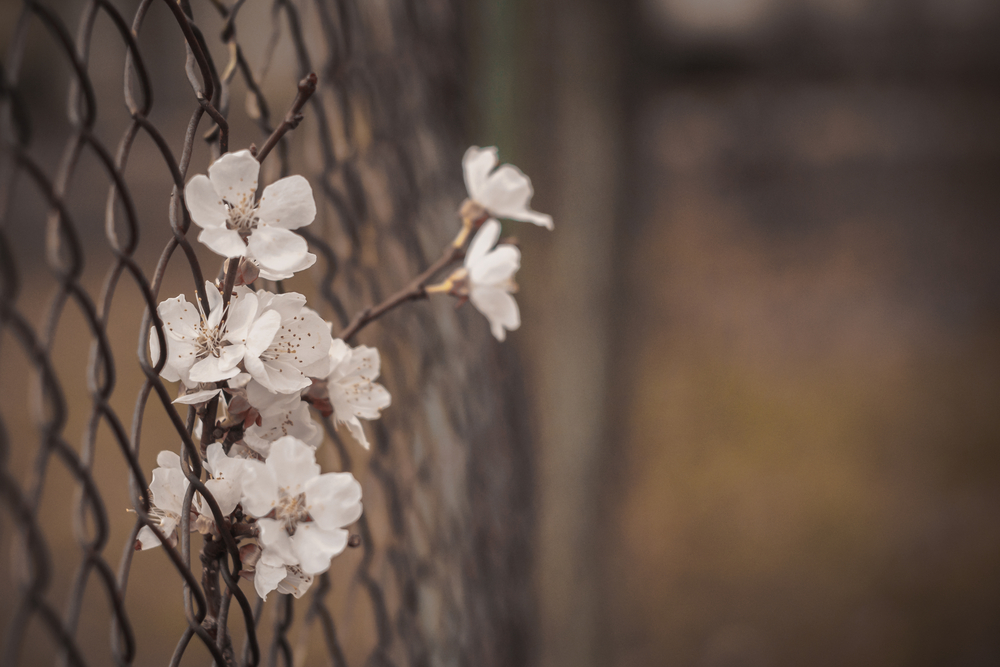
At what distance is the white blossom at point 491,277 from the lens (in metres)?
0.30

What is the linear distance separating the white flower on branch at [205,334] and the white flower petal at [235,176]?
0.10 feet

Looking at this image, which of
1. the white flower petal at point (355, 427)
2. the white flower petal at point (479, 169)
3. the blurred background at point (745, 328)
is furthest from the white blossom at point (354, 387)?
the blurred background at point (745, 328)

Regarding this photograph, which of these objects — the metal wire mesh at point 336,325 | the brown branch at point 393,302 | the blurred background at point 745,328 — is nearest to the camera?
the metal wire mesh at point 336,325

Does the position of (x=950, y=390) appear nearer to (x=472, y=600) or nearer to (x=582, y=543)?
(x=582, y=543)

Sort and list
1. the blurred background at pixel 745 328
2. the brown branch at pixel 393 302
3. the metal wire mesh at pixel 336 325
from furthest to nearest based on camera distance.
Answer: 1. the blurred background at pixel 745 328
2. the brown branch at pixel 393 302
3. the metal wire mesh at pixel 336 325

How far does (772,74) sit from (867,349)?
3.48 ft

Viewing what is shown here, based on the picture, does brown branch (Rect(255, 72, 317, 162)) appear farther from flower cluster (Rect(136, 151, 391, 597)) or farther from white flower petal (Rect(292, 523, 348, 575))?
white flower petal (Rect(292, 523, 348, 575))

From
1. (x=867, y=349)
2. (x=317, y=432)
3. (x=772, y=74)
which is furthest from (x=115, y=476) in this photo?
(x=772, y=74)

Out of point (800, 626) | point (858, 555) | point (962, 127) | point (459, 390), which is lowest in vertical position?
point (800, 626)

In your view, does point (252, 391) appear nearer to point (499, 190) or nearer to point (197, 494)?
point (197, 494)

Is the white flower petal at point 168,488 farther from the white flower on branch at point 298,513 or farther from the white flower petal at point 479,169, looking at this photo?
the white flower petal at point 479,169

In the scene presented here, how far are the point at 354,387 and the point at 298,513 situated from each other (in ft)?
0.20

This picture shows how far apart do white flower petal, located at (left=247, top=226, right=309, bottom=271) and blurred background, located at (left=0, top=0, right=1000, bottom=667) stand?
2.34 ft

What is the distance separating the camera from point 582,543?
1.35 m
